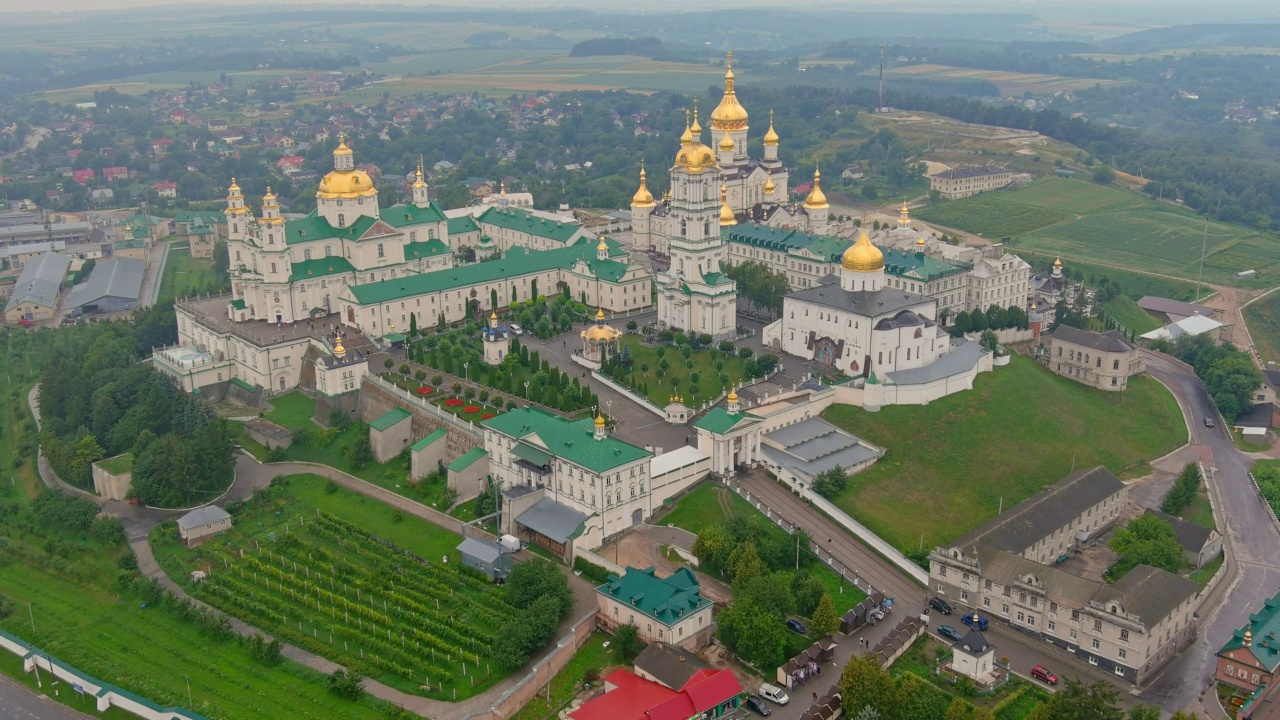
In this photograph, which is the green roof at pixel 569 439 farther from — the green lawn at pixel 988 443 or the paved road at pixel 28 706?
the paved road at pixel 28 706

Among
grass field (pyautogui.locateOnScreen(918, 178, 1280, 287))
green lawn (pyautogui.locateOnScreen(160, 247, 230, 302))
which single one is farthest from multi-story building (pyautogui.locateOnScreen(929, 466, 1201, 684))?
green lawn (pyautogui.locateOnScreen(160, 247, 230, 302))

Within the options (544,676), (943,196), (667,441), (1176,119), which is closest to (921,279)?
(667,441)

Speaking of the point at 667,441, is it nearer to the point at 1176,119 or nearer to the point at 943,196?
the point at 943,196

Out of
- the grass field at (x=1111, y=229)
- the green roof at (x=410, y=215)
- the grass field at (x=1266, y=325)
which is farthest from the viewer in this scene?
the grass field at (x=1111, y=229)

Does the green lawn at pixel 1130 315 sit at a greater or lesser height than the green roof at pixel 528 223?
lesser

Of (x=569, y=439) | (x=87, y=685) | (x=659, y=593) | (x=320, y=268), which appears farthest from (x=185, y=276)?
(x=659, y=593)

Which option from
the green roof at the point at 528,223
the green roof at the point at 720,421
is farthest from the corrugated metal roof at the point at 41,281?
the green roof at the point at 720,421

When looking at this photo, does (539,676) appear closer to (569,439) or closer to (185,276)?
(569,439)
